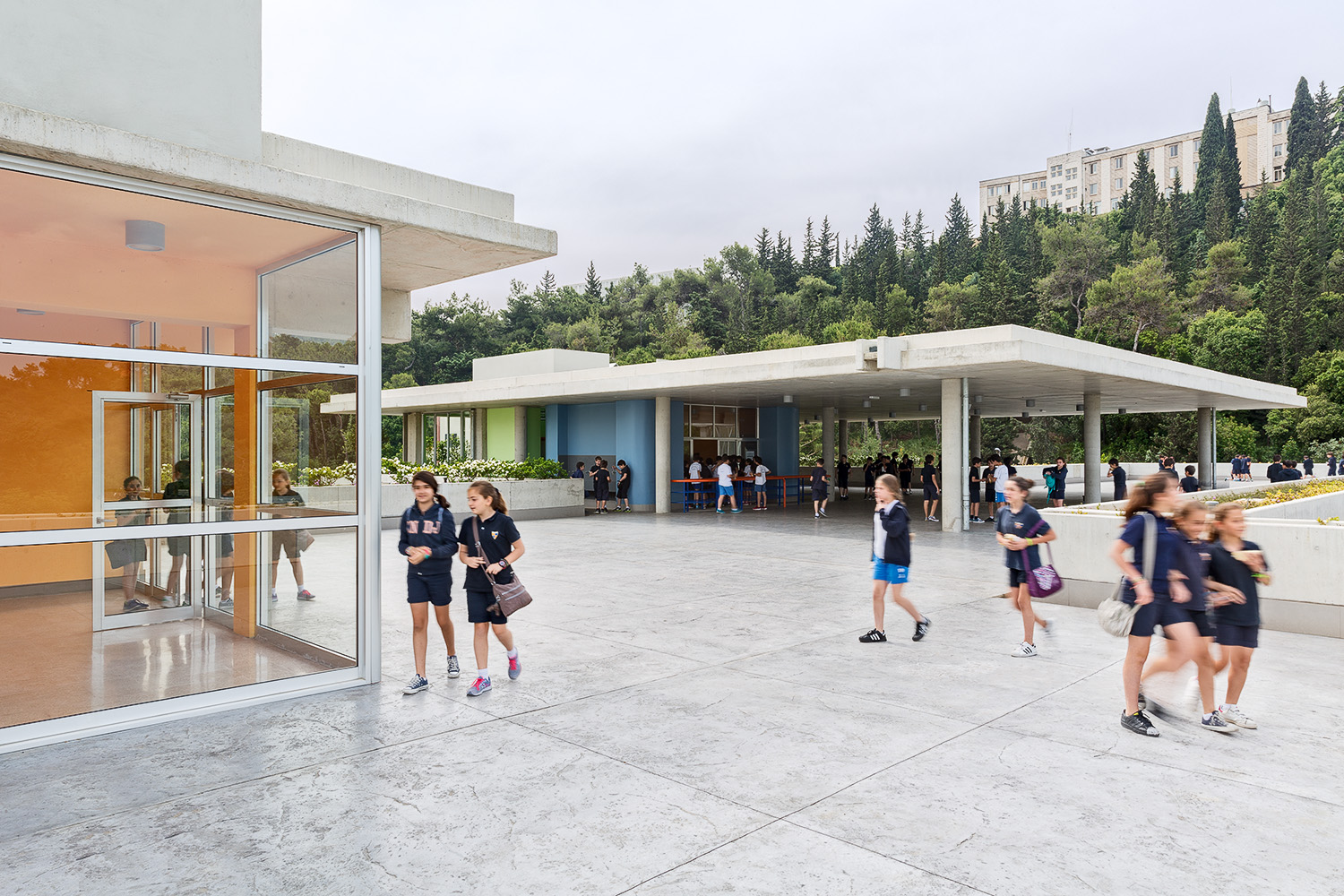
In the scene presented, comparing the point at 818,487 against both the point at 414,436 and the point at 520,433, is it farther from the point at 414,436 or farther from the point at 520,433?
the point at 414,436

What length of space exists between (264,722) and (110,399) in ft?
16.8

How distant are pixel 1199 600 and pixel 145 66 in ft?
23.4

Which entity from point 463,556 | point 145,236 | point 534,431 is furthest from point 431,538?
point 534,431

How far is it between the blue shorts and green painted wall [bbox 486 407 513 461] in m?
21.7

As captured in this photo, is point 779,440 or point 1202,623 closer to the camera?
point 1202,623

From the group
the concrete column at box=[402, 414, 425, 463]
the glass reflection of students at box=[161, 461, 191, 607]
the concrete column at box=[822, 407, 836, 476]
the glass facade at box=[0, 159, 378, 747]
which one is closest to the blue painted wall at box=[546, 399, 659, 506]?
the concrete column at box=[822, 407, 836, 476]

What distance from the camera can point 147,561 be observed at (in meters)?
8.09

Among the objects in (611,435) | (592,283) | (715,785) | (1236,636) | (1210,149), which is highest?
(1210,149)

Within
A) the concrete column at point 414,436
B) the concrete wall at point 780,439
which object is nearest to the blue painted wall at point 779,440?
the concrete wall at point 780,439

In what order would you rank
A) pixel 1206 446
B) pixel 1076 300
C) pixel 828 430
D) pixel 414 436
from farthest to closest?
pixel 1076 300 < pixel 414 436 < pixel 1206 446 < pixel 828 430

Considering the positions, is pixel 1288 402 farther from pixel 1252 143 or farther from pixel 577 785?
pixel 1252 143

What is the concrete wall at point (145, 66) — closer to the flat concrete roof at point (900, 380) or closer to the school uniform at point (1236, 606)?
the school uniform at point (1236, 606)

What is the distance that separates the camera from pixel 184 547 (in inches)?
319

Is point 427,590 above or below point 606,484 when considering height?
below
